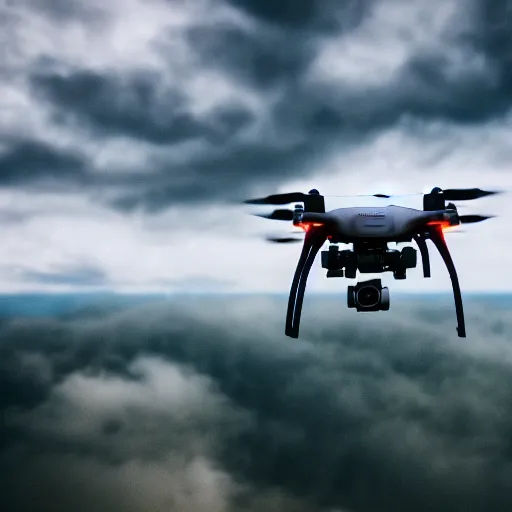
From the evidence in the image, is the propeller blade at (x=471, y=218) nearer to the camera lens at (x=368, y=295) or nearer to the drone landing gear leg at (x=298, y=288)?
the camera lens at (x=368, y=295)

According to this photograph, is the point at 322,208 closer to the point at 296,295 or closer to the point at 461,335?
the point at 296,295

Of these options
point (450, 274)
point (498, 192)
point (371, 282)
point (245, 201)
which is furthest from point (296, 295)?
point (498, 192)

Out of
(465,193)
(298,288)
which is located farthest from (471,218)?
(298,288)

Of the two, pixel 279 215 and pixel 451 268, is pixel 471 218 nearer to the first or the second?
pixel 451 268

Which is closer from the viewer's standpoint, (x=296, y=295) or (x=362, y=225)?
(x=362, y=225)

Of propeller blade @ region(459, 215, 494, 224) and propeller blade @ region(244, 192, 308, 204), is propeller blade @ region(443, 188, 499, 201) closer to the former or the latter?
propeller blade @ region(459, 215, 494, 224)

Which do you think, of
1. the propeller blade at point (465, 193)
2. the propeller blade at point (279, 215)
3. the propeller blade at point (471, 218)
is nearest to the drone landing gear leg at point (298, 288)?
the propeller blade at point (279, 215)

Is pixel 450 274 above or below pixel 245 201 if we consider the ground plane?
below
